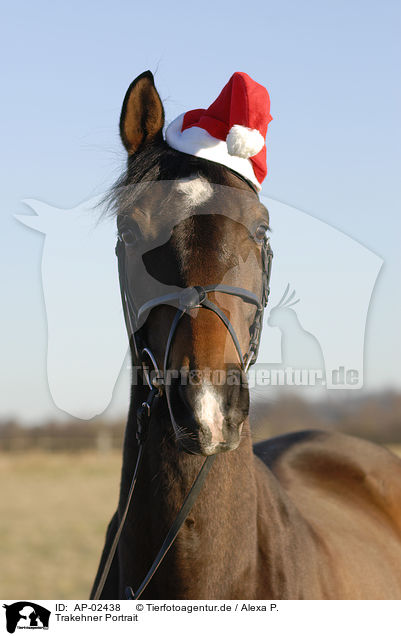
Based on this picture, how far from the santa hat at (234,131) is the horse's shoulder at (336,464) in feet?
7.51

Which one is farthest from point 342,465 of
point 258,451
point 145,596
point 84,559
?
point 84,559

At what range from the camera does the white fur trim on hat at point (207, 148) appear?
108 inches

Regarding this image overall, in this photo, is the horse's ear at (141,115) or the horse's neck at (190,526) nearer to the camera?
the horse's neck at (190,526)

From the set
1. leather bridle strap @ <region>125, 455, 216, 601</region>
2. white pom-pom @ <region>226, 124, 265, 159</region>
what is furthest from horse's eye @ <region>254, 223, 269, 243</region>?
leather bridle strap @ <region>125, 455, 216, 601</region>

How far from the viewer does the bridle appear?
7.63 ft

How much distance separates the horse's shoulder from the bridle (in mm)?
1889

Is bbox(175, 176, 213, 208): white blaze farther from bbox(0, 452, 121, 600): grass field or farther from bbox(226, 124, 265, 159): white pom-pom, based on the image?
bbox(0, 452, 121, 600): grass field

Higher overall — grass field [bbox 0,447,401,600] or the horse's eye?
the horse's eye

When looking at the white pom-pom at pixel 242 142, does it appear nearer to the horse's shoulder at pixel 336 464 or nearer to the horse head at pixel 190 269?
the horse head at pixel 190 269

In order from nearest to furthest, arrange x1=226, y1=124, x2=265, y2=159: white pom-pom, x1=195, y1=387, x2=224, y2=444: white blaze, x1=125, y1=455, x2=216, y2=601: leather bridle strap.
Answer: x1=195, y1=387, x2=224, y2=444: white blaze
x1=125, y1=455, x2=216, y2=601: leather bridle strap
x1=226, y1=124, x2=265, y2=159: white pom-pom
